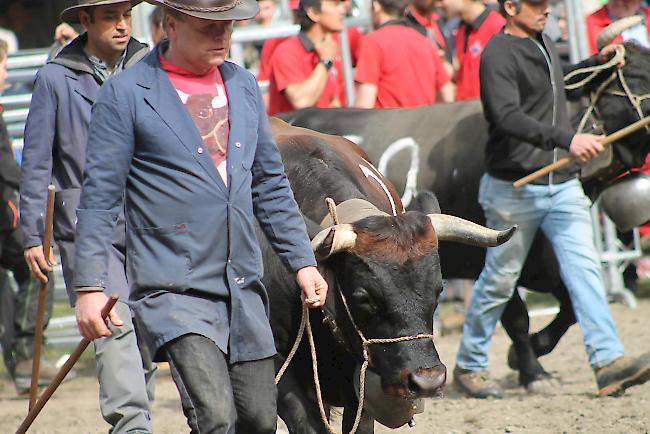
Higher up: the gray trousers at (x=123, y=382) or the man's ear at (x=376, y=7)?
the gray trousers at (x=123, y=382)

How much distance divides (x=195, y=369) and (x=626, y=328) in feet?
20.4

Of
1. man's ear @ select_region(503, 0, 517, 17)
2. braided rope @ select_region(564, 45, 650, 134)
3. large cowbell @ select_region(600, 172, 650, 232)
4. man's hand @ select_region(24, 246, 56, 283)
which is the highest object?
man's ear @ select_region(503, 0, 517, 17)

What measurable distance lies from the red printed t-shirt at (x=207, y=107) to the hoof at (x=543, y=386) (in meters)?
3.93

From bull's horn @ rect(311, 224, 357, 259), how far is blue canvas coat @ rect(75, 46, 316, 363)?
1.81 ft

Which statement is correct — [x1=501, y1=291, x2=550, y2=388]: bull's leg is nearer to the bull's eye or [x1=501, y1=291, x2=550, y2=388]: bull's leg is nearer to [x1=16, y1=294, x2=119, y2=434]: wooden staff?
the bull's eye

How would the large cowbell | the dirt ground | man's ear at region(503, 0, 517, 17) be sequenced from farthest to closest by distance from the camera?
the large cowbell → man's ear at region(503, 0, 517, 17) → the dirt ground

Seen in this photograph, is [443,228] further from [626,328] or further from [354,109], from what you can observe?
[626,328]

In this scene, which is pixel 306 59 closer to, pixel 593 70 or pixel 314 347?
pixel 593 70

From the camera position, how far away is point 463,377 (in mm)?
7680

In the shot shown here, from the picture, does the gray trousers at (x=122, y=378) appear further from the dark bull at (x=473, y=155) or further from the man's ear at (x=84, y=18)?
the dark bull at (x=473, y=155)

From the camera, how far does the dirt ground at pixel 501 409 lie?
21.4ft

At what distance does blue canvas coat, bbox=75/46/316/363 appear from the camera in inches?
162

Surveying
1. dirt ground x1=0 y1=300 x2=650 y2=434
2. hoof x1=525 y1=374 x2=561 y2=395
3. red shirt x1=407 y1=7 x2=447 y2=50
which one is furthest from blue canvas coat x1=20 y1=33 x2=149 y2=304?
red shirt x1=407 y1=7 x2=447 y2=50

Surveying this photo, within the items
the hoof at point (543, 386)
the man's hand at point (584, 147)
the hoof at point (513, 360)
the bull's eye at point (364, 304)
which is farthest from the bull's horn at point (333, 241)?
the hoof at point (513, 360)
